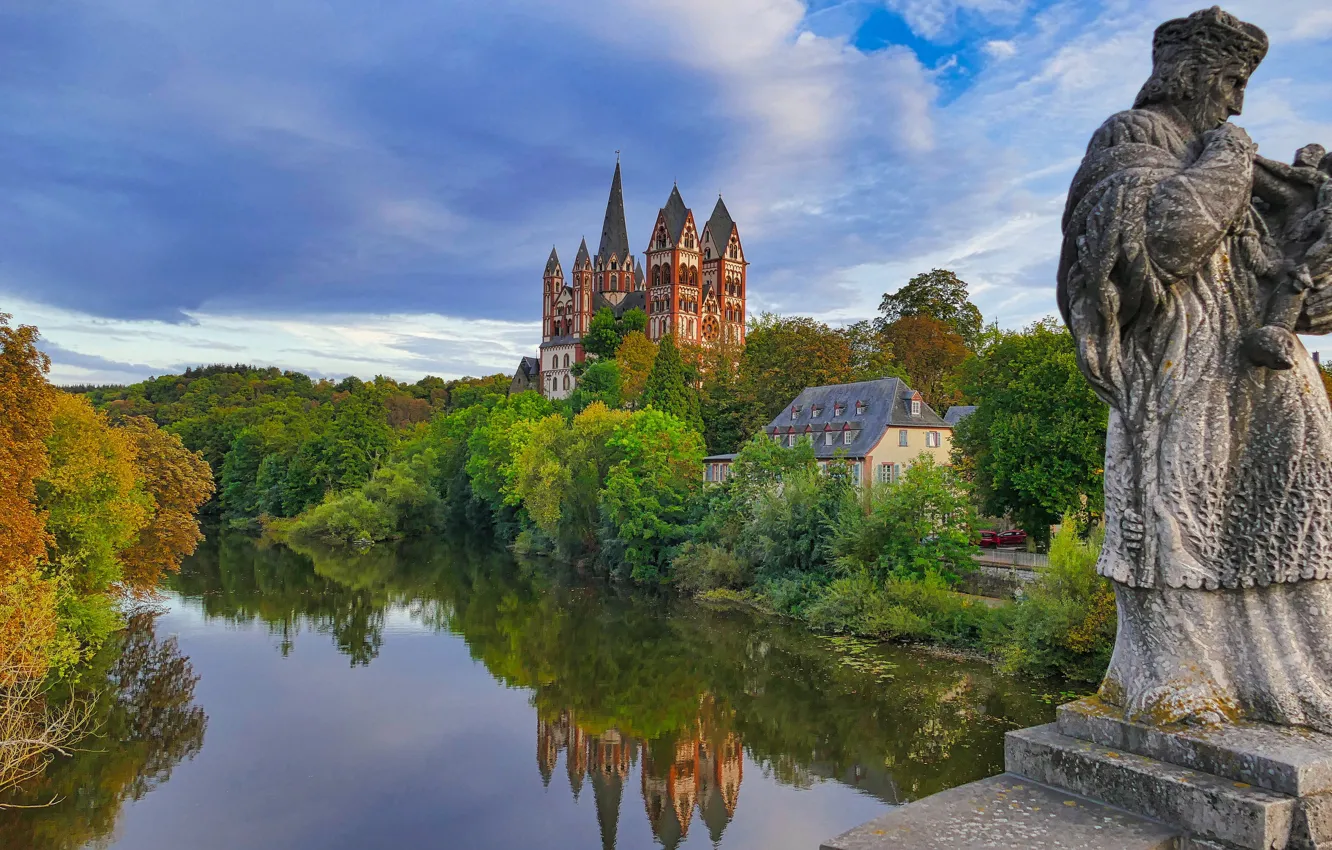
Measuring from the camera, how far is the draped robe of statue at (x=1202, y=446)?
14.3 feet

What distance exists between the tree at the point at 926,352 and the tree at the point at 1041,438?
2650cm

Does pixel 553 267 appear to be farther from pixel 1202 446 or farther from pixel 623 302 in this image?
pixel 1202 446

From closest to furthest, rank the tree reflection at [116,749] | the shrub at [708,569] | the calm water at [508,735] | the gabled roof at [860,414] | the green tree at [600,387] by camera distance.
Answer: the tree reflection at [116,749] < the calm water at [508,735] < the shrub at [708,569] < the gabled roof at [860,414] < the green tree at [600,387]

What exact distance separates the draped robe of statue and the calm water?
12.5m

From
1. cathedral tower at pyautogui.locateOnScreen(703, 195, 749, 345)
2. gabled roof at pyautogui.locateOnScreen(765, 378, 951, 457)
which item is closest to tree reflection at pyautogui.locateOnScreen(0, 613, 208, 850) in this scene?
gabled roof at pyautogui.locateOnScreen(765, 378, 951, 457)

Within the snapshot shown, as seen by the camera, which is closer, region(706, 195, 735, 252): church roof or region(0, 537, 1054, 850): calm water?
region(0, 537, 1054, 850): calm water

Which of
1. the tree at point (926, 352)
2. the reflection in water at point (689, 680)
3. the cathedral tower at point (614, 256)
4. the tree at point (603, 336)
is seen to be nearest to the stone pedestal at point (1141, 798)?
the reflection in water at point (689, 680)

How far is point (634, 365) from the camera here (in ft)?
235

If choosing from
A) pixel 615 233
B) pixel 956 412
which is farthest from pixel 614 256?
pixel 956 412

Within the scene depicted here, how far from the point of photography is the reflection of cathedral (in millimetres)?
17297

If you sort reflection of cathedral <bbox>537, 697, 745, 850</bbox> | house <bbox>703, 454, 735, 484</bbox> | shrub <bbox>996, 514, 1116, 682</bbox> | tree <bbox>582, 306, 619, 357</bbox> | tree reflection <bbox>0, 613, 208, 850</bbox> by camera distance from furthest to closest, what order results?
tree <bbox>582, 306, 619, 357</bbox> < house <bbox>703, 454, 735, 484</bbox> < shrub <bbox>996, 514, 1116, 682</bbox> < reflection of cathedral <bbox>537, 697, 745, 850</bbox> < tree reflection <bbox>0, 613, 208, 850</bbox>

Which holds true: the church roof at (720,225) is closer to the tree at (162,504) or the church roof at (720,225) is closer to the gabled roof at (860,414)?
the gabled roof at (860,414)

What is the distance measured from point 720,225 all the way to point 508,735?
94.1 m

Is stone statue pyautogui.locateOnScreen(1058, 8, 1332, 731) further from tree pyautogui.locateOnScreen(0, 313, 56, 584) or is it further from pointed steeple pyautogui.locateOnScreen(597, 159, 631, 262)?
pointed steeple pyautogui.locateOnScreen(597, 159, 631, 262)
